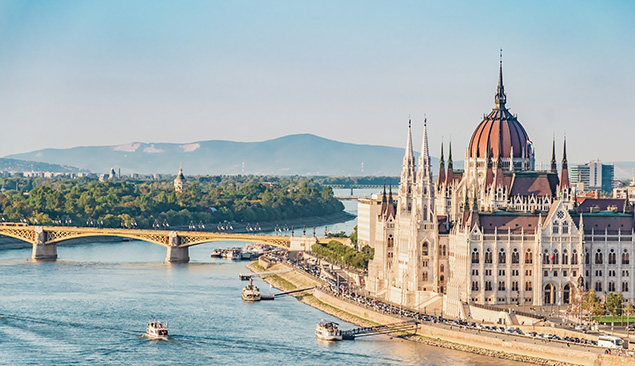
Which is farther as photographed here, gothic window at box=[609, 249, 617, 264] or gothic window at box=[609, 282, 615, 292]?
gothic window at box=[609, 282, 615, 292]

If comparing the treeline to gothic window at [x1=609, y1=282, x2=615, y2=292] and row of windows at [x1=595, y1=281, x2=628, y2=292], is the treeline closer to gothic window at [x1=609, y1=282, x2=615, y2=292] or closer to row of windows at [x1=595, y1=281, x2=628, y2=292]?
row of windows at [x1=595, y1=281, x2=628, y2=292]

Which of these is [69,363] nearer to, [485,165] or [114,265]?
[485,165]

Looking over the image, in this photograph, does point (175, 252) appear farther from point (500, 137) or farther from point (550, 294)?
point (550, 294)

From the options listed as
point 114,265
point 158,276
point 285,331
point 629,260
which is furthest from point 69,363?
point 114,265

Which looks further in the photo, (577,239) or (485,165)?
(485,165)

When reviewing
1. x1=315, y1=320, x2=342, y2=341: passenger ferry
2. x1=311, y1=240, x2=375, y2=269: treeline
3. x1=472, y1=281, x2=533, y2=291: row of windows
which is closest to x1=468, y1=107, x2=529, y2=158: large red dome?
x1=311, y1=240, x2=375, y2=269: treeline

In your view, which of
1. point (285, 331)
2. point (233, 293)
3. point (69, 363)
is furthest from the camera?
point (233, 293)

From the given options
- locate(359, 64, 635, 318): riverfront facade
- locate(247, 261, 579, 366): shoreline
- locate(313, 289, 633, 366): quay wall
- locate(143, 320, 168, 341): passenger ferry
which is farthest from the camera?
locate(359, 64, 635, 318): riverfront facade
